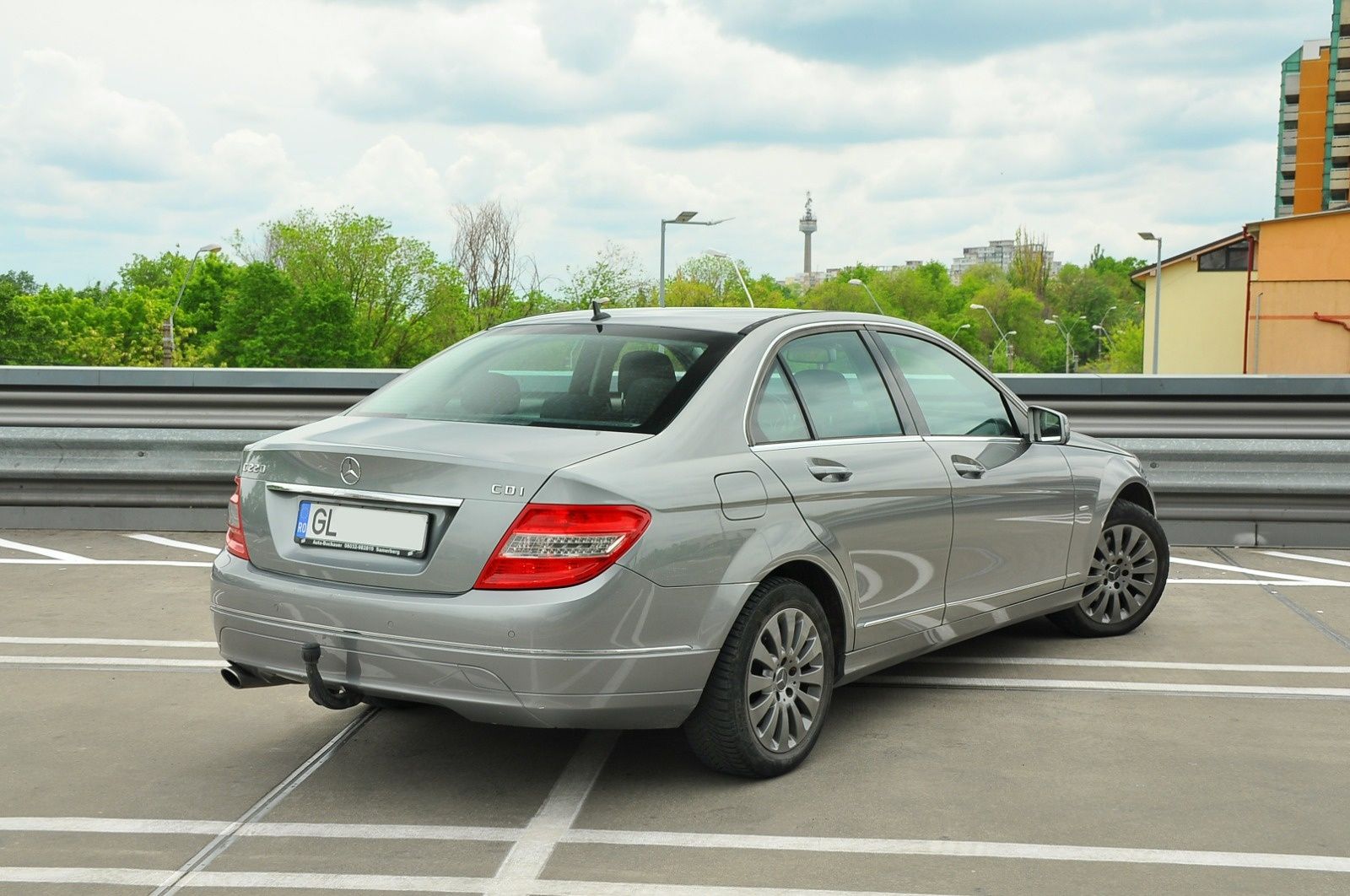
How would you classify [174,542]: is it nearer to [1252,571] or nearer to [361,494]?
[361,494]

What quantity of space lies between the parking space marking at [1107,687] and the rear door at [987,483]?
13.0 inches

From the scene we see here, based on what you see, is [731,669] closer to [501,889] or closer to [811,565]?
[811,565]

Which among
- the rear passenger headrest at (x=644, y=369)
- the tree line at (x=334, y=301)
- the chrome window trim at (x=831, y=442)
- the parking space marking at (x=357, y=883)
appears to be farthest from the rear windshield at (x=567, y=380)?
the tree line at (x=334, y=301)

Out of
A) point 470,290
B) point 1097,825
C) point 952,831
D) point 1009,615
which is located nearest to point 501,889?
point 952,831

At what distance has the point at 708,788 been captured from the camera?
447cm

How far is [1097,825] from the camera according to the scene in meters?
4.12

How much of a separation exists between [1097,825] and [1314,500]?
5.75 m

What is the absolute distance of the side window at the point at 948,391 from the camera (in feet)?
18.0

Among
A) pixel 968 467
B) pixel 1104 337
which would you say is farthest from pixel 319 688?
pixel 1104 337

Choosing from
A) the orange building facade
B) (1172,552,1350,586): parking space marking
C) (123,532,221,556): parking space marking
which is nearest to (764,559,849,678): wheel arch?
(1172,552,1350,586): parking space marking

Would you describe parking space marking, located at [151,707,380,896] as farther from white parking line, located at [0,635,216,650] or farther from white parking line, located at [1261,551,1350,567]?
white parking line, located at [1261,551,1350,567]

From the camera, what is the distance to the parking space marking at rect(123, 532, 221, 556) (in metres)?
8.88

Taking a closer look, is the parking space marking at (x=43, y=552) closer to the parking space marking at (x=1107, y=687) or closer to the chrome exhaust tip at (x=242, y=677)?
the chrome exhaust tip at (x=242, y=677)

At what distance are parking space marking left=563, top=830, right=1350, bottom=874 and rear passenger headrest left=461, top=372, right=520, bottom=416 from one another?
1289 millimetres
